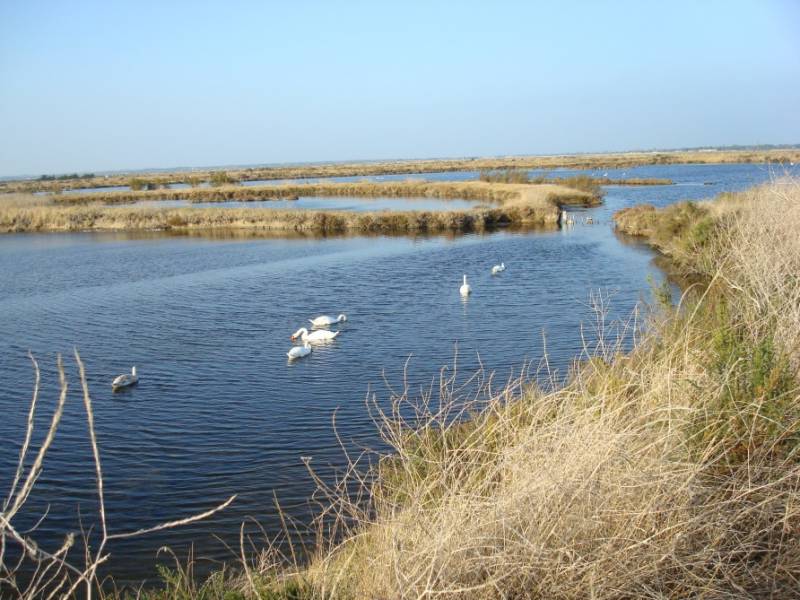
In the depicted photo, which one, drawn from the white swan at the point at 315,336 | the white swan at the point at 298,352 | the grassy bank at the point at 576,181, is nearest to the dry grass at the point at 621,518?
the white swan at the point at 298,352

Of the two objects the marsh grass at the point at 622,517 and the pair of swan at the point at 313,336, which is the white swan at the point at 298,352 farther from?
the marsh grass at the point at 622,517

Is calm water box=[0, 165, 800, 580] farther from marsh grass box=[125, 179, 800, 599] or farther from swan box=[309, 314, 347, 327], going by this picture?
marsh grass box=[125, 179, 800, 599]

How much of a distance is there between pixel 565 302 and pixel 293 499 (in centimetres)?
1149

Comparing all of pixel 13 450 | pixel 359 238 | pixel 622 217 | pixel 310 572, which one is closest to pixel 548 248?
pixel 622 217

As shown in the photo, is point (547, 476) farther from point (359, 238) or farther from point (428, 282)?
point (359, 238)

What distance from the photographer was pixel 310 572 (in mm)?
5109

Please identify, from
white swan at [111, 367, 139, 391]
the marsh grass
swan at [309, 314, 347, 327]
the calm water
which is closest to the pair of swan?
swan at [309, 314, 347, 327]

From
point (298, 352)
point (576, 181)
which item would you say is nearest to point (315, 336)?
point (298, 352)

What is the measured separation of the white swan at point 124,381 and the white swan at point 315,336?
11.6 ft

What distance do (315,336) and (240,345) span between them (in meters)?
1.69

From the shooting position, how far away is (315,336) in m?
14.9

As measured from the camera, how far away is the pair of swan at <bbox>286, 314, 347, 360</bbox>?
13948 millimetres

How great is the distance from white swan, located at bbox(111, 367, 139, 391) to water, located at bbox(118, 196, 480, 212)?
112 feet

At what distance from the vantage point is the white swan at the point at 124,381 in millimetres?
12391
